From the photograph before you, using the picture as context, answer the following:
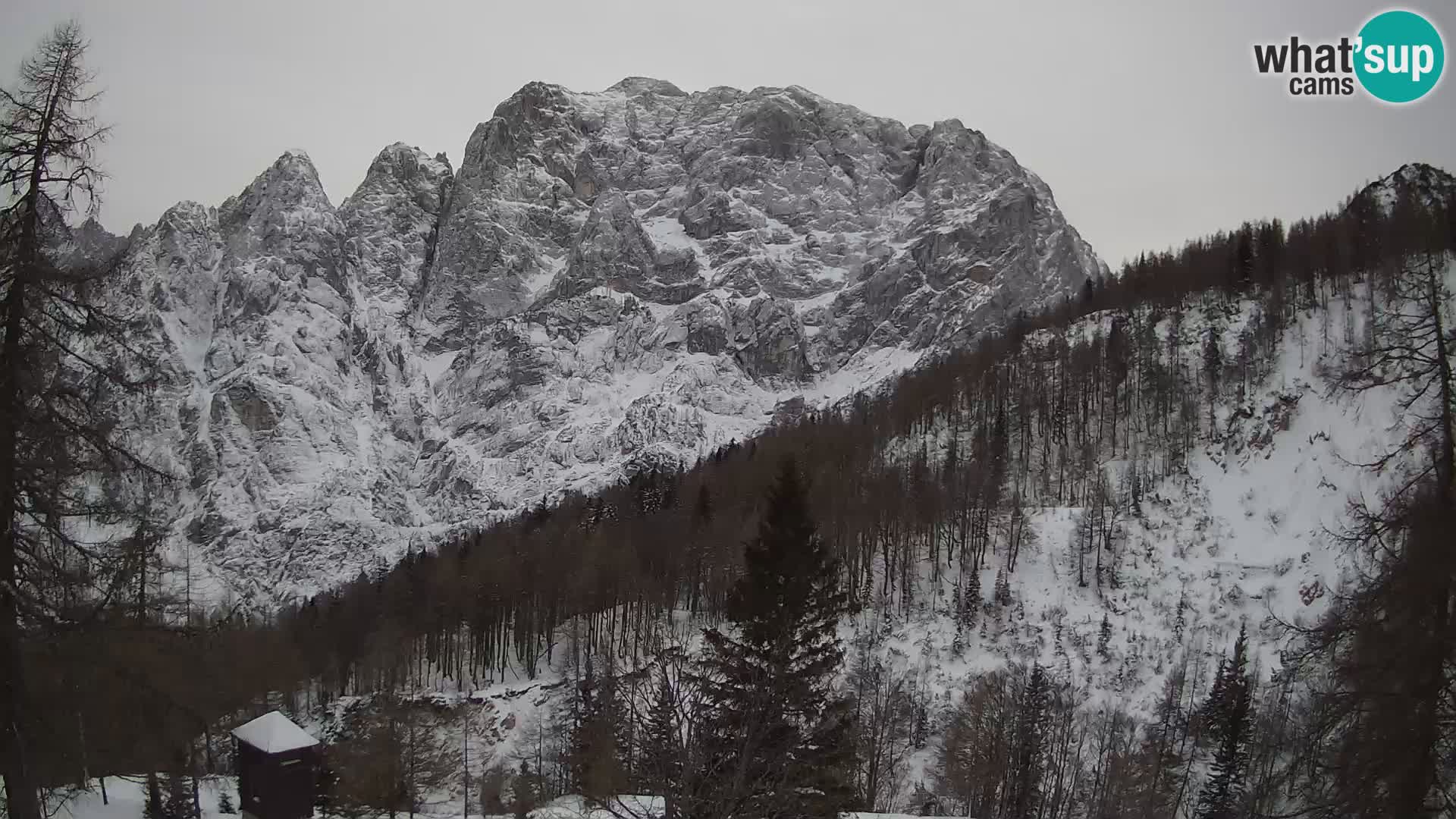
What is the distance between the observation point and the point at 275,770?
32.4 m

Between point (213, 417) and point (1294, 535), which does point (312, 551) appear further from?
point (1294, 535)

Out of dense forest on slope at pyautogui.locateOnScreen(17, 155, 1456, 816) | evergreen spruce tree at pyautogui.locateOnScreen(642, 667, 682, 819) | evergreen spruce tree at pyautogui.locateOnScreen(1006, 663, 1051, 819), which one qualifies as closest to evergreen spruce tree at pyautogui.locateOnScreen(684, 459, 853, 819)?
evergreen spruce tree at pyautogui.locateOnScreen(642, 667, 682, 819)

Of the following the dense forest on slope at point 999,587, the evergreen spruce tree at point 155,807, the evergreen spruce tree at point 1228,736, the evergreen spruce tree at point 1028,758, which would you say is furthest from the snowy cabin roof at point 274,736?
the evergreen spruce tree at point 1228,736

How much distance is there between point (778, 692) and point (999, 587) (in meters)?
52.7

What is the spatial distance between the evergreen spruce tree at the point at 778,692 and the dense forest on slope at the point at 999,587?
3.24 feet

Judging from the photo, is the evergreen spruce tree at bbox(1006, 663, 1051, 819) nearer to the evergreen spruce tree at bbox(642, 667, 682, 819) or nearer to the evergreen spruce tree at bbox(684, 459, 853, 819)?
the evergreen spruce tree at bbox(684, 459, 853, 819)

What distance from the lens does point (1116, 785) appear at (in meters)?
40.4

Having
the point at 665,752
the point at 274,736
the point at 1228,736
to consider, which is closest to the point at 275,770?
the point at 274,736

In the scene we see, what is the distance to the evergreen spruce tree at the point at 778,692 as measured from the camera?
30.9 feet

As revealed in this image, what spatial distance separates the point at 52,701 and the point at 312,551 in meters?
158

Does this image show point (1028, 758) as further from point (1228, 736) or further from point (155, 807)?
point (155, 807)

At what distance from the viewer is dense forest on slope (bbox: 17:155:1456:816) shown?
11.0 metres

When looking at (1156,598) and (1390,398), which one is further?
(1390,398)

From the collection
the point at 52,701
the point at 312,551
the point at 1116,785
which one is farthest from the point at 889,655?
the point at 312,551
